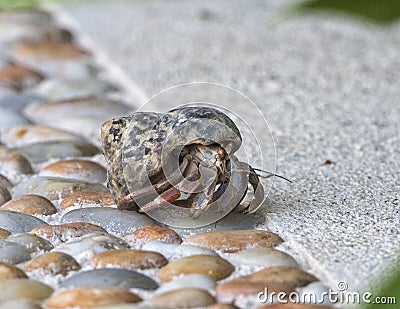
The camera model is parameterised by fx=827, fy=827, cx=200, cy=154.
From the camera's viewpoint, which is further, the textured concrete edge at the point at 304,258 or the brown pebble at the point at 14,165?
the brown pebble at the point at 14,165

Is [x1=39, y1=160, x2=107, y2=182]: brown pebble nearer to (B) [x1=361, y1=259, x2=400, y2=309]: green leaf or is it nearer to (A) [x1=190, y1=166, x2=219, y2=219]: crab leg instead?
(A) [x1=190, y1=166, x2=219, y2=219]: crab leg

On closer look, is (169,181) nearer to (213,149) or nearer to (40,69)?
(213,149)

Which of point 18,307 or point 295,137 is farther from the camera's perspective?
point 295,137

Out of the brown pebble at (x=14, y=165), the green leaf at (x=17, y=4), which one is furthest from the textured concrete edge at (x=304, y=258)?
the green leaf at (x=17, y=4)

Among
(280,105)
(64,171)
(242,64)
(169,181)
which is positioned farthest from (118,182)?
(242,64)

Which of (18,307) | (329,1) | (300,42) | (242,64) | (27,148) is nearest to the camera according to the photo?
(18,307)

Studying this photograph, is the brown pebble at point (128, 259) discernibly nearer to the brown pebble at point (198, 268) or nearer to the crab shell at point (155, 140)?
the brown pebble at point (198, 268)

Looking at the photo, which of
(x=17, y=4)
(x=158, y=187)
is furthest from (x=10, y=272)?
(x=17, y=4)

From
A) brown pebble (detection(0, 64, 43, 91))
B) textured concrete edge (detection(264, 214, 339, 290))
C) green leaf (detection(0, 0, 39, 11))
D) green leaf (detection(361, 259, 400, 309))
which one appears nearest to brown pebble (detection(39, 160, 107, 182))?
textured concrete edge (detection(264, 214, 339, 290))
